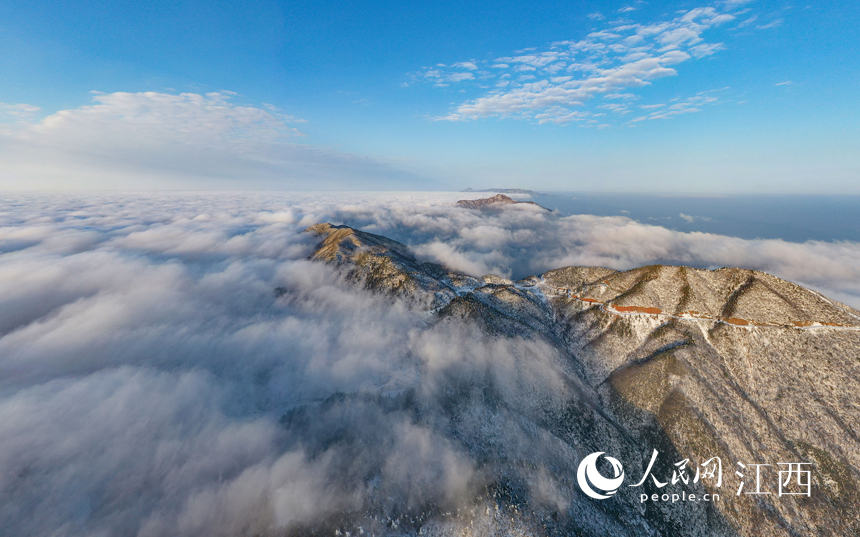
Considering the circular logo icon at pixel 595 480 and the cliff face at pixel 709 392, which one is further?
the circular logo icon at pixel 595 480

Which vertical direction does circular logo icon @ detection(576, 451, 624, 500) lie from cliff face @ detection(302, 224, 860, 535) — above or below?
below

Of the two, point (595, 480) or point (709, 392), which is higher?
point (709, 392)

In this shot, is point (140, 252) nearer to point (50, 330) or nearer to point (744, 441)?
point (50, 330)

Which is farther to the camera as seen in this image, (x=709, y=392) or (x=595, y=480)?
(x=709, y=392)

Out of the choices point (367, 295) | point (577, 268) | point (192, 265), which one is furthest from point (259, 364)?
point (577, 268)

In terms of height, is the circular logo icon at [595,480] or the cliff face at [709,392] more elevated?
the cliff face at [709,392]
